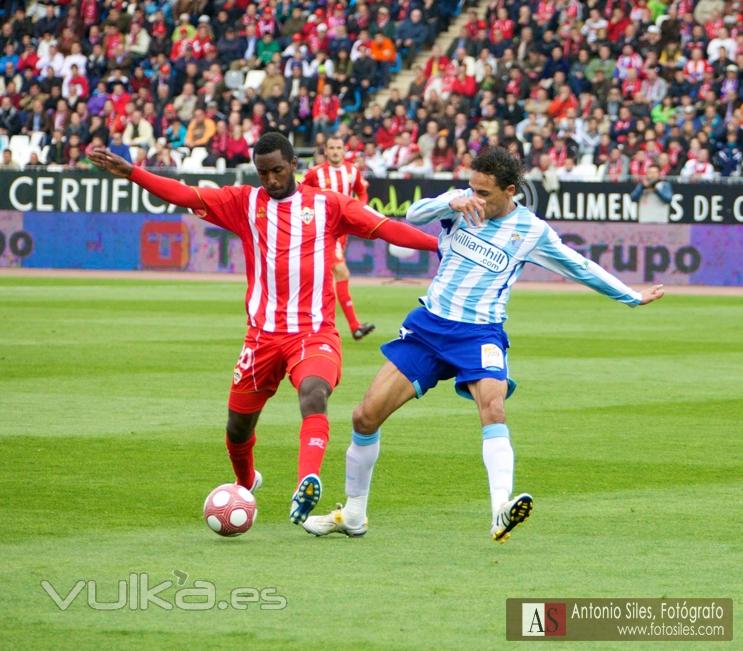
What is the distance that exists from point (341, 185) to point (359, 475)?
1224 cm

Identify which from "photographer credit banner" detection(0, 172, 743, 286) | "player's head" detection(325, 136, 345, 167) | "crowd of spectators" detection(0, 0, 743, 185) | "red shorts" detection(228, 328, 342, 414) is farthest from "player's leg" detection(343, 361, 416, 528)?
"crowd of spectators" detection(0, 0, 743, 185)

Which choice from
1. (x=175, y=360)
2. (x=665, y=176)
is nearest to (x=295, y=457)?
(x=175, y=360)

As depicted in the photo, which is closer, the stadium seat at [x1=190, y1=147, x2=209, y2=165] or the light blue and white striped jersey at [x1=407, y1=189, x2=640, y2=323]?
the light blue and white striped jersey at [x1=407, y1=189, x2=640, y2=323]

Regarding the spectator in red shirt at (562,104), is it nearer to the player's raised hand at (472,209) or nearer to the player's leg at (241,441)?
the player's leg at (241,441)

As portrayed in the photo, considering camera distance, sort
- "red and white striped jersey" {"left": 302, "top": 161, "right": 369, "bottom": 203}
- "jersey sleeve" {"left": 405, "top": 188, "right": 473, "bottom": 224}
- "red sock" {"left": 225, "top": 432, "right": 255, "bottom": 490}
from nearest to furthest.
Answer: "jersey sleeve" {"left": 405, "top": 188, "right": 473, "bottom": 224} → "red sock" {"left": 225, "top": 432, "right": 255, "bottom": 490} → "red and white striped jersey" {"left": 302, "top": 161, "right": 369, "bottom": 203}

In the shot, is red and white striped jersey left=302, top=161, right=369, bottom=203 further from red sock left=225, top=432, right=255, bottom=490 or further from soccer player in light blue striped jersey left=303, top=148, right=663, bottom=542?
soccer player in light blue striped jersey left=303, top=148, right=663, bottom=542

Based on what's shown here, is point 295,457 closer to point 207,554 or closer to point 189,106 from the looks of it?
point 207,554

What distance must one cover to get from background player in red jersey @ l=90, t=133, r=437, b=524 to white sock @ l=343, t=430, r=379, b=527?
287 mm

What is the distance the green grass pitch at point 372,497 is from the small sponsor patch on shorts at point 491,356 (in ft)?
2.69

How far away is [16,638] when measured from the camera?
223 inches

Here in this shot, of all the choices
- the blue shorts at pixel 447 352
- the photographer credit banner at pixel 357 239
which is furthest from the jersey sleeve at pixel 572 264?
the photographer credit banner at pixel 357 239

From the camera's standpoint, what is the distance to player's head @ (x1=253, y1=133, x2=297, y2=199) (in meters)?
8.18

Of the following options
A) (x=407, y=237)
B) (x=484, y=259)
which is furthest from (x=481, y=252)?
(x=407, y=237)

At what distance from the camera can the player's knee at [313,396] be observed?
7973mm
